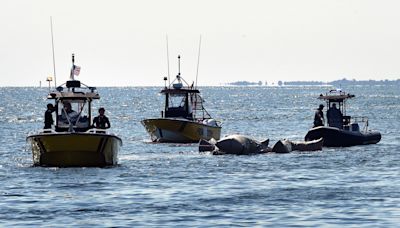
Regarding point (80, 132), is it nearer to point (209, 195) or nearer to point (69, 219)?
point (209, 195)

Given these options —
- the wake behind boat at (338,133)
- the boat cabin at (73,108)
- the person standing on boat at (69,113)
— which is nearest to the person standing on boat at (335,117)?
the wake behind boat at (338,133)

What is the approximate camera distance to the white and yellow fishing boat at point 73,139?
37656 mm

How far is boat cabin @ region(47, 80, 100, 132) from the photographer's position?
1565 inches

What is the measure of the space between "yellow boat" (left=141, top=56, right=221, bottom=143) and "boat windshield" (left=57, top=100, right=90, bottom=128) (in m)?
17.0

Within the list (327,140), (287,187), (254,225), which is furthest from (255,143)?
(254,225)

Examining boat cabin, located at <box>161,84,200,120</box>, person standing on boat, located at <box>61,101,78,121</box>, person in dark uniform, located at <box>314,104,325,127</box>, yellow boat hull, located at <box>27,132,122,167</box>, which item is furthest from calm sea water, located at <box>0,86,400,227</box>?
boat cabin, located at <box>161,84,200,120</box>

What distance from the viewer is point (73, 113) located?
40156 mm

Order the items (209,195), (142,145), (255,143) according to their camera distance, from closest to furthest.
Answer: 1. (209,195)
2. (255,143)
3. (142,145)

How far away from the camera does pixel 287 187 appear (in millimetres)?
34000

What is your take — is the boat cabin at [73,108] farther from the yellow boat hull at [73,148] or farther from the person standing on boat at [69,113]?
the yellow boat hull at [73,148]

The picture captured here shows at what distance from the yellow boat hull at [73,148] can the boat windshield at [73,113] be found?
4.82 ft

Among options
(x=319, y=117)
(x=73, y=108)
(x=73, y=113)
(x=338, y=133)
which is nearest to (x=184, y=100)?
(x=319, y=117)

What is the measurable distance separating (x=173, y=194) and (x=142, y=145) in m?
25.9

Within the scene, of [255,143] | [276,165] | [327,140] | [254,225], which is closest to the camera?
[254,225]
